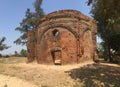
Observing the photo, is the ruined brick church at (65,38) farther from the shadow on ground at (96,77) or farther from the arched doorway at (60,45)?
the shadow on ground at (96,77)

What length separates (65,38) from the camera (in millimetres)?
22094

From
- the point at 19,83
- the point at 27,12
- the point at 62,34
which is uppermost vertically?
the point at 27,12

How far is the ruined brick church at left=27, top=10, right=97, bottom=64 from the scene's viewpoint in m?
21.9

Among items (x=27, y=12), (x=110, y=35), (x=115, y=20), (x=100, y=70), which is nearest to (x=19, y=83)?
(x=100, y=70)

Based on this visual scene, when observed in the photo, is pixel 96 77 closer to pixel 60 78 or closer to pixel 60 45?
pixel 60 78

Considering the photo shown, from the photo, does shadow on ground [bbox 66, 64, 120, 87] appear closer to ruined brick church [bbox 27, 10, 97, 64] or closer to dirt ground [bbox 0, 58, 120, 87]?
dirt ground [bbox 0, 58, 120, 87]

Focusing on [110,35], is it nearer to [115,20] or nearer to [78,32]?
[78,32]

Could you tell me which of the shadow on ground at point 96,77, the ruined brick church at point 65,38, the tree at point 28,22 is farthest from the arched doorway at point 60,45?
the tree at point 28,22

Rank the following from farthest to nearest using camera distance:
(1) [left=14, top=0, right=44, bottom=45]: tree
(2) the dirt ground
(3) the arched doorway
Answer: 1. (1) [left=14, top=0, right=44, bottom=45]: tree
2. (3) the arched doorway
3. (2) the dirt ground

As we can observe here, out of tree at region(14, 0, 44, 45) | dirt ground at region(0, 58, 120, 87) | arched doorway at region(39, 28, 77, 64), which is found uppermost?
tree at region(14, 0, 44, 45)

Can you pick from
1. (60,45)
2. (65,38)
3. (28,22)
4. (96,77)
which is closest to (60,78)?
(96,77)

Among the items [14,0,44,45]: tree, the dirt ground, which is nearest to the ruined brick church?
the dirt ground

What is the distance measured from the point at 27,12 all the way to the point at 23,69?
30060 millimetres

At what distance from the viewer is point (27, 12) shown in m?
47.6
